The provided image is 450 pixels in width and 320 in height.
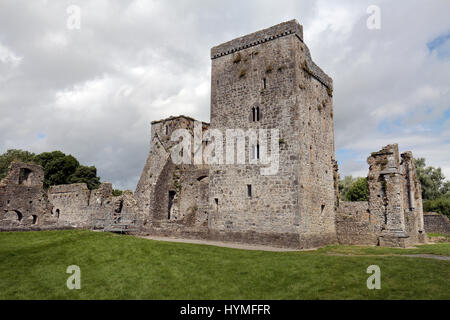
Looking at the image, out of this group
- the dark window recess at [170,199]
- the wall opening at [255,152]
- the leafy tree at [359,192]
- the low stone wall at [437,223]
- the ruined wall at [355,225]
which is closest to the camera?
the wall opening at [255,152]

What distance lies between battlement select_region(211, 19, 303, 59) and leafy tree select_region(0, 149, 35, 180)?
4135 centimetres

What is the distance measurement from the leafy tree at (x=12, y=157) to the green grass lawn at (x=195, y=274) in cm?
4296

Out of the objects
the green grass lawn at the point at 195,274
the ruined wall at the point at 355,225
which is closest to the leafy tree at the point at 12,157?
the green grass lawn at the point at 195,274

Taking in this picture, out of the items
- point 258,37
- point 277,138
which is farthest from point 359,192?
point 258,37

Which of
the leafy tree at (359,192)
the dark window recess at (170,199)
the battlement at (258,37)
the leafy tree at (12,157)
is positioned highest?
the battlement at (258,37)

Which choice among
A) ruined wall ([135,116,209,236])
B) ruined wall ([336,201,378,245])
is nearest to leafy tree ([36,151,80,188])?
ruined wall ([135,116,209,236])

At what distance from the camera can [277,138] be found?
61.2 ft

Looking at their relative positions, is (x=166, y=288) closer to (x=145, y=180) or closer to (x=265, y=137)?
(x=265, y=137)

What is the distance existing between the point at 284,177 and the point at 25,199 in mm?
20264

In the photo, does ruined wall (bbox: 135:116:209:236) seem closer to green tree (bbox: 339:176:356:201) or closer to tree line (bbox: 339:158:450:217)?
tree line (bbox: 339:158:450:217)

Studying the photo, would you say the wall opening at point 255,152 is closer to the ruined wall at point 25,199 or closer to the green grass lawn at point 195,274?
the green grass lawn at point 195,274

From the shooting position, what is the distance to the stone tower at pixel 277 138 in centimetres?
1795

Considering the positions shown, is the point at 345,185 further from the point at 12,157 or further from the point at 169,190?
the point at 12,157
